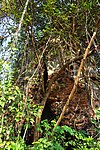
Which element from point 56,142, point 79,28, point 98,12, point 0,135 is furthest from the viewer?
point 79,28

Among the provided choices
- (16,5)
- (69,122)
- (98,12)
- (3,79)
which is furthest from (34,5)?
(69,122)

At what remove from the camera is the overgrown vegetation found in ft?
8.61

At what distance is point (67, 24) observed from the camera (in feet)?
10.6

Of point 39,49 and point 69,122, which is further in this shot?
point 69,122

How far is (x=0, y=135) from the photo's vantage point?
2.37 m

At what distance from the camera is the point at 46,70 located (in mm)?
4180

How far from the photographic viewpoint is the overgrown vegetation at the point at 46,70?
8.61 feet

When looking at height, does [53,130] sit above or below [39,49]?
below

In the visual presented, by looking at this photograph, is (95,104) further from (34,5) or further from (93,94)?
(34,5)

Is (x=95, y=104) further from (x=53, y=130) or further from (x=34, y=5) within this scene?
(x=34, y=5)

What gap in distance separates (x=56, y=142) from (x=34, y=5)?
5.44 ft

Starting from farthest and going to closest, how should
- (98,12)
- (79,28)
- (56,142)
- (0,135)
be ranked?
(79,28) → (98,12) → (56,142) → (0,135)

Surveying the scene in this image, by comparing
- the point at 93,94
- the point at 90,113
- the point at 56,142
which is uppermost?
the point at 93,94

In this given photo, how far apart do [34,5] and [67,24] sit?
474mm
